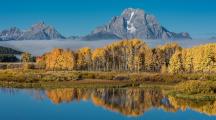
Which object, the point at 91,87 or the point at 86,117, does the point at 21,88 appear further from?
the point at 86,117

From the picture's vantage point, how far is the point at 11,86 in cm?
8062

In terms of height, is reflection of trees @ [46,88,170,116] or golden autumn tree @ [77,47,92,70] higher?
golden autumn tree @ [77,47,92,70]

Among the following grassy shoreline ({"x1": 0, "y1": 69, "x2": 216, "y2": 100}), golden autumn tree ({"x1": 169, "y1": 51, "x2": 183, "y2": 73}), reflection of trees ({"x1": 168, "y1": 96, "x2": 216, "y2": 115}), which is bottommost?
reflection of trees ({"x1": 168, "y1": 96, "x2": 216, "y2": 115})

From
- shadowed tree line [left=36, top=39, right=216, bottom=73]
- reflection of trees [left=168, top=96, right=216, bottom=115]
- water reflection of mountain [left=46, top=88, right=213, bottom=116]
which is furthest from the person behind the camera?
shadowed tree line [left=36, top=39, right=216, bottom=73]

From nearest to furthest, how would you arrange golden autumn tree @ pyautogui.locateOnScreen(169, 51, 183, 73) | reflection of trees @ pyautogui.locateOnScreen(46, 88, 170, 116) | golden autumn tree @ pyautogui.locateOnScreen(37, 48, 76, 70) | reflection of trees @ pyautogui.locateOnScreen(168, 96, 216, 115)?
reflection of trees @ pyautogui.locateOnScreen(168, 96, 216, 115) < reflection of trees @ pyautogui.locateOnScreen(46, 88, 170, 116) < golden autumn tree @ pyautogui.locateOnScreen(169, 51, 183, 73) < golden autumn tree @ pyautogui.locateOnScreen(37, 48, 76, 70)

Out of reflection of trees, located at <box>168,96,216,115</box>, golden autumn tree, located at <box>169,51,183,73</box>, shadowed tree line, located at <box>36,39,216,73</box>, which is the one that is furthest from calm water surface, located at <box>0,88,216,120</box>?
shadowed tree line, located at <box>36,39,216,73</box>

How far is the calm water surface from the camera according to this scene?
4803 centimetres

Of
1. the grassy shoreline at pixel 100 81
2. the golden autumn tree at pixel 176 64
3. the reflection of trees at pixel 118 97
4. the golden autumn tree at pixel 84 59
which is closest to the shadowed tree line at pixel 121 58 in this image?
the golden autumn tree at pixel 84 59

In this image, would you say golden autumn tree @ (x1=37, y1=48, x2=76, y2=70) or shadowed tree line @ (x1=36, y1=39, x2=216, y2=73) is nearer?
shadowed tree line @ (x1=36, y1=39, x2=216, y2=73)

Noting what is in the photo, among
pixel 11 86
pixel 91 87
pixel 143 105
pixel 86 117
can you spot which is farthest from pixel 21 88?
pixel 86 117

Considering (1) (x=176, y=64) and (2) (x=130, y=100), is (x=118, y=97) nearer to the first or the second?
(2) (x=130, y=100)

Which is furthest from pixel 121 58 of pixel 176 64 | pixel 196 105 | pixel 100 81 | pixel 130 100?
pixel 196 105

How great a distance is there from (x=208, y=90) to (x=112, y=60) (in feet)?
289

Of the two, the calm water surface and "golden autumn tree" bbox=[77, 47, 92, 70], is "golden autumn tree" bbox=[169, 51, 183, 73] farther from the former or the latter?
the calm water surface
